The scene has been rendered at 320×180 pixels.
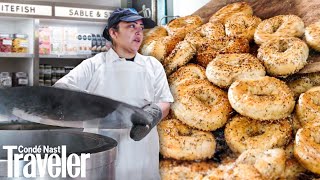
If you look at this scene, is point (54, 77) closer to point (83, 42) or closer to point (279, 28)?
point (83, 42)

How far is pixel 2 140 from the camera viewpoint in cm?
154

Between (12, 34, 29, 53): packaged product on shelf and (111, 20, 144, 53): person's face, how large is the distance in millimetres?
1939

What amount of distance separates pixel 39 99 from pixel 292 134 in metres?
0.84

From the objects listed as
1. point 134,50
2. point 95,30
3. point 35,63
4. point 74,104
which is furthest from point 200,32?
point 35,63

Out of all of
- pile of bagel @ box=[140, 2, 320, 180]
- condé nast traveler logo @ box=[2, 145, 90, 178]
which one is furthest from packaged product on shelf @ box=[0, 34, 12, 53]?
condé nast traveler logo @ box=[2, 145, 90, 178]

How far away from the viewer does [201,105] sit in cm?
162

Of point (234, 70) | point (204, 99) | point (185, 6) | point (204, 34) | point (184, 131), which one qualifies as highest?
point (185, 6)

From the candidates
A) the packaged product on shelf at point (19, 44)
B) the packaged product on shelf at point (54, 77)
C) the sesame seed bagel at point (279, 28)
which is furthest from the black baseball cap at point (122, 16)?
the packaged product on shelf at point (19, 44)

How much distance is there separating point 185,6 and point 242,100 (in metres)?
0.52

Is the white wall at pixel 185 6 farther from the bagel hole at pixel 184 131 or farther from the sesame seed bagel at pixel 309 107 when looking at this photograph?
the sesame seed bagel at pixel 309 107

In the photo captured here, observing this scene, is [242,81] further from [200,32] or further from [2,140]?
[2,140]

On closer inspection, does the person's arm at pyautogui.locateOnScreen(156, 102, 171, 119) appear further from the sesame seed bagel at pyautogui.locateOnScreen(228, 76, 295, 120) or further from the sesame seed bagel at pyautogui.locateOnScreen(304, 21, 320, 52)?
the sesame seed bagel at pyautogui.locateOnScreen(304, 21, 320, 52)

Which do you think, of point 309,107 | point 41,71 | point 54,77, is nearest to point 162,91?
point 309,107

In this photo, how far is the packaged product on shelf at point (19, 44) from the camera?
11.0ft
